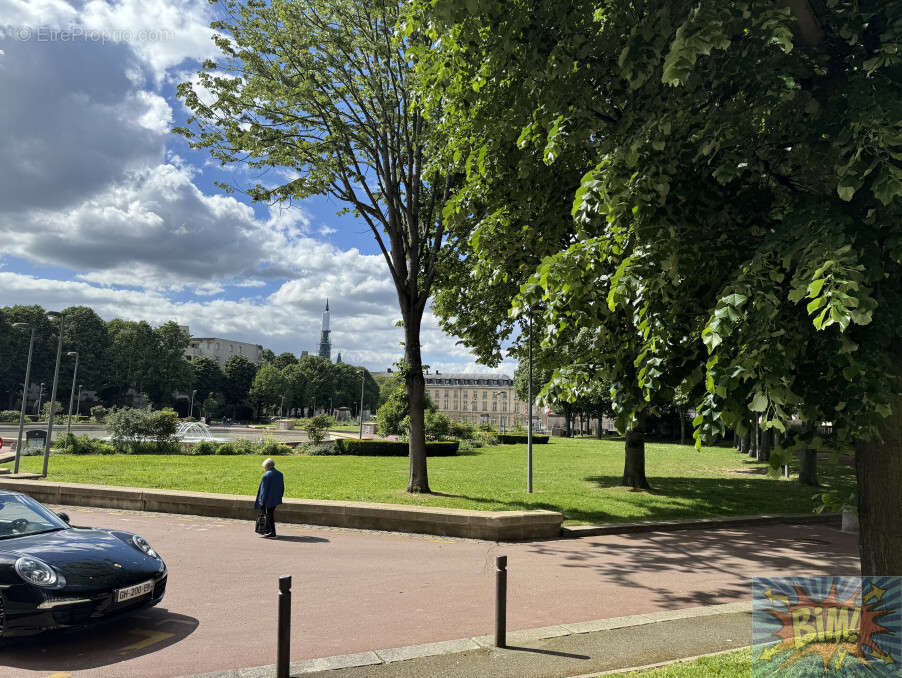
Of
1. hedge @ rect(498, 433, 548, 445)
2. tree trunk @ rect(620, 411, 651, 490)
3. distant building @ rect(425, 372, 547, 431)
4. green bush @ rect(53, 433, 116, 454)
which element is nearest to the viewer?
tree trunk @ rect(620, 411, 651, 490)

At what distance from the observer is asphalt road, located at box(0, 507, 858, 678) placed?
535 centimetres

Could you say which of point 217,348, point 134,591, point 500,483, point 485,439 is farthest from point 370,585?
point 217,348

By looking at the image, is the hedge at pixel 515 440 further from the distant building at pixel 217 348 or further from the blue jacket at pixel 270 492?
the distant building at pixel 217 348

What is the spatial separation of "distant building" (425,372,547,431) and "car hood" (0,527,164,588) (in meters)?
150

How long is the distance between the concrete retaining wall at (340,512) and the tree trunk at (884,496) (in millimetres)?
6198

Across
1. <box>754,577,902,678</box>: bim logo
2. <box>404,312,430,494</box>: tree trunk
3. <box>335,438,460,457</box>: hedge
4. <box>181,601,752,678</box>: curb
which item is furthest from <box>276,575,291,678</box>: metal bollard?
<box>335,438,460,457</box>: hedge

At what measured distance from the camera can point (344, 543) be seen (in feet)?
32.7

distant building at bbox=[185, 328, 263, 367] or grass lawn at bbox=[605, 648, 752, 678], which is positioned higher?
distant building at bbox=[185, 328, 263, 367]

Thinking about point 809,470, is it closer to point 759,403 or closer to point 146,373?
point 759,403

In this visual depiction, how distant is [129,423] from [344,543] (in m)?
23.7

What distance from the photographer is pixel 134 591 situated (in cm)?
564

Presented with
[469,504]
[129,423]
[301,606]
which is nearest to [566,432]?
[129,423]

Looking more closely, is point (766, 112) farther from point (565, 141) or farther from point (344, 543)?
point (344, 543)

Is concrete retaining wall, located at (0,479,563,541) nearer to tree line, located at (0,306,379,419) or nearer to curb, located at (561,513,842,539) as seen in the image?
curb, located at (561,513,842,539)
